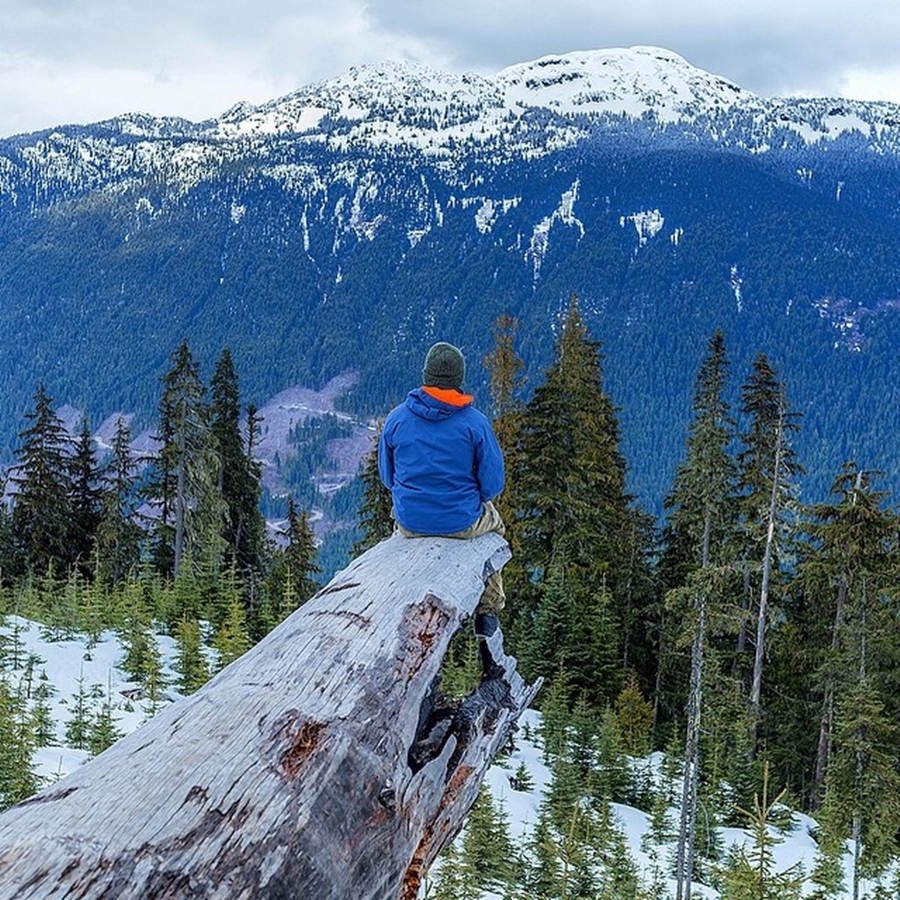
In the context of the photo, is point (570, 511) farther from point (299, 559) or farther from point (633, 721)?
point (299, 559)

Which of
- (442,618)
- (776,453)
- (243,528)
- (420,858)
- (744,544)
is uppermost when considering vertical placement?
(442,618)

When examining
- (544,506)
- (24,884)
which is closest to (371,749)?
(24,884)

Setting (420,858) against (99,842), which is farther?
(420,858)

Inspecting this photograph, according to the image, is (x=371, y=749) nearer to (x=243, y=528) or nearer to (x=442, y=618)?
(x=442, y=618)

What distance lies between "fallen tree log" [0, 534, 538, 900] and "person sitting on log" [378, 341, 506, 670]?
1464 mm

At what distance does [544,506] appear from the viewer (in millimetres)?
26562

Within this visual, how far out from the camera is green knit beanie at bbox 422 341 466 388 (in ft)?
16.3

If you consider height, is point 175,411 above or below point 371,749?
below

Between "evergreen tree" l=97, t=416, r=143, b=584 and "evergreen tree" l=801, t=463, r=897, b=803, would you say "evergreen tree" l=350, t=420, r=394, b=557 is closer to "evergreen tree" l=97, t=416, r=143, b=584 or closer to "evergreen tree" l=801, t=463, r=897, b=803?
"evergreen tree" l=97, t=416, r=143, b=584

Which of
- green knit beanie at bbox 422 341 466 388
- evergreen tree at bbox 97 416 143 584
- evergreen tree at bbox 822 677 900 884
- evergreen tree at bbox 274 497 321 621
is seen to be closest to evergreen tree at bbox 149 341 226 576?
evergreen tree at bbox 97 416 143 584

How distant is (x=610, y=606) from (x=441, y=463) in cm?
2285

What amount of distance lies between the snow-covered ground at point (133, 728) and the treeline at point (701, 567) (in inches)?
63.0

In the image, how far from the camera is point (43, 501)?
98.5 ft

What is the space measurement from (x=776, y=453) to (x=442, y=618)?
23493 mm
